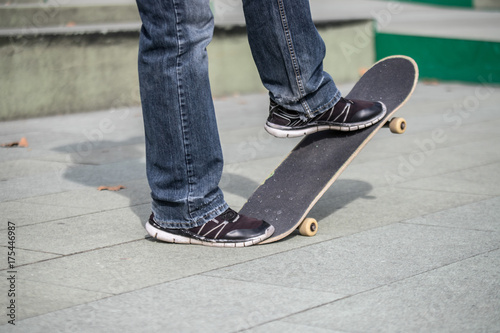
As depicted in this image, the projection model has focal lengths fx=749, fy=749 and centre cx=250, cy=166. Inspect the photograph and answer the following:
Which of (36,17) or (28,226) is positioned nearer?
(28,226)

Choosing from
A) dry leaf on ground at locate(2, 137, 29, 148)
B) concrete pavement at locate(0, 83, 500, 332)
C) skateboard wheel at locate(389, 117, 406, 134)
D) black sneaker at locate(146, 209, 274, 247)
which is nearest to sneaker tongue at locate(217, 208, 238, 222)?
black sneaker at locate(146, 209, 274, 247)

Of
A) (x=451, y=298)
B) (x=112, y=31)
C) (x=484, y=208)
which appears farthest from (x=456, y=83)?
(x=451, y=298)

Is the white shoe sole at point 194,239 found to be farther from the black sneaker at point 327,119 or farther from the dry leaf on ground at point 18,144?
the dry leaf on ground at point 18,144

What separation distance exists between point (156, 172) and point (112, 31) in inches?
198

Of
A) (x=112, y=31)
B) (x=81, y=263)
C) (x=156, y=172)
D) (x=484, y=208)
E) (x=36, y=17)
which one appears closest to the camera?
(x=81, y=263)

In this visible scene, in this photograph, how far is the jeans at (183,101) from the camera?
9.11ft

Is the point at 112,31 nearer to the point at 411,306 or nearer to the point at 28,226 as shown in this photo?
the point at 28,226

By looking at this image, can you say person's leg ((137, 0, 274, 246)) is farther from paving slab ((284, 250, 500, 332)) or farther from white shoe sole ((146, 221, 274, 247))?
paving slab ((284, 250, 500, 332))

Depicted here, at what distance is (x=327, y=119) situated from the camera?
10.7ft

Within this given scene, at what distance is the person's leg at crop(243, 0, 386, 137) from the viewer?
312 centimetres

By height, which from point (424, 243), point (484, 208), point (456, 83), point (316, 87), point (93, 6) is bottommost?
point (456, 83)

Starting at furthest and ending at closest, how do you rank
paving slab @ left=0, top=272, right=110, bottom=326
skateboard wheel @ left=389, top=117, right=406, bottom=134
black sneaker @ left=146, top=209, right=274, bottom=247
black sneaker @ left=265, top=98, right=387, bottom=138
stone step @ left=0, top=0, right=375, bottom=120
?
stone step @ left=0, top=0, right=375, bottom=120, skateboard wheel @ left=389, top=117, right=406, bottom=134, black sneaker @ left=265, top=98, right=387, bottom=138, black sneaker @ left=146, top=209, right=274, bottom=247, paving slab @ left=0, top=272, right=110, bottom=326

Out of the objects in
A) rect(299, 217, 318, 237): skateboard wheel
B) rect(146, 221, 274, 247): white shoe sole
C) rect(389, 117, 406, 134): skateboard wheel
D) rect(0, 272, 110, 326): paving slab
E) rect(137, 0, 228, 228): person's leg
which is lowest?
rect(299, 217, 318, 237): skateboard wheel

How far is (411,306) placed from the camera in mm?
2240
